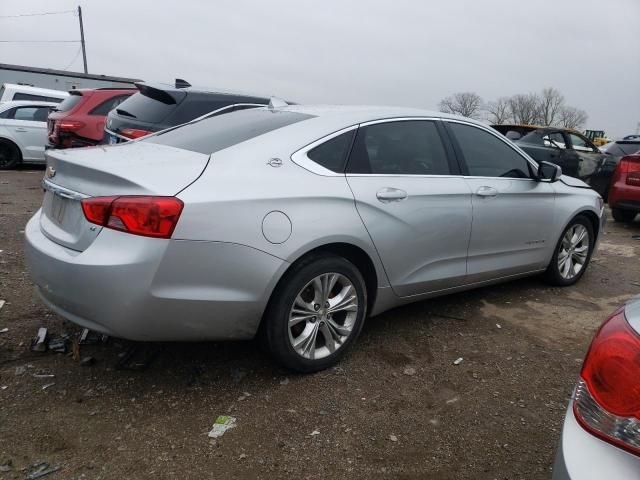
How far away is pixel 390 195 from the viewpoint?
321 cm

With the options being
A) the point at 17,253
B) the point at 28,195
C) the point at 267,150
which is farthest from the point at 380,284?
the point at 28,195

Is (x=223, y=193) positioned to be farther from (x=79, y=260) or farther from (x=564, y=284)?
(x=564, y=284)

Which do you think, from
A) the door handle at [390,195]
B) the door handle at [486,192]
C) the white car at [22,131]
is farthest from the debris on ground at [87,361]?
the white car at [22,131]

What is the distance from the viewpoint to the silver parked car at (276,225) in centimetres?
246

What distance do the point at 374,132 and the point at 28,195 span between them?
262 inches

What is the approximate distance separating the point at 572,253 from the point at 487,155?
152 centimetres

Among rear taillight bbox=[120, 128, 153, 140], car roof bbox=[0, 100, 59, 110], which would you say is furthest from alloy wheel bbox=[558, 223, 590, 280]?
car roof bbox=[0, 100, 59, 110]

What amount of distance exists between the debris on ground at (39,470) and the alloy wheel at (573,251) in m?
4.16

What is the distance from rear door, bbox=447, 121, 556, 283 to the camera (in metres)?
3.83

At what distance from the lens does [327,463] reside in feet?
7.71

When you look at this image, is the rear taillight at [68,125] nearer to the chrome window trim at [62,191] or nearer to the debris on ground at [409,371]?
the chrome window trim at [62,191]

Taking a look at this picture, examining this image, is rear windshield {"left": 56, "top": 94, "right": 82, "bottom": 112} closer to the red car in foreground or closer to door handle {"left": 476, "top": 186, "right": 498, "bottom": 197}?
door handle {"left": 476, "top": 186, "right": 498, "bottom": 197}

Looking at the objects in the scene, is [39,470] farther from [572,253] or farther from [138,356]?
[572,253]

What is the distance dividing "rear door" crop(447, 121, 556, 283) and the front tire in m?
1.14
